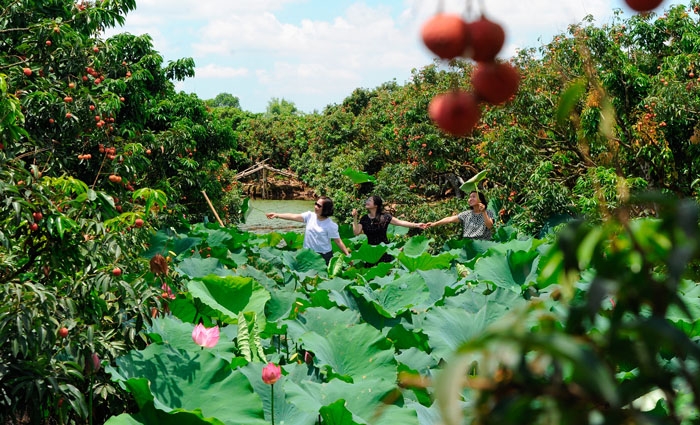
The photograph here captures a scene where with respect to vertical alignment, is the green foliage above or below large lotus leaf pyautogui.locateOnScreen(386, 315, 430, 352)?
above

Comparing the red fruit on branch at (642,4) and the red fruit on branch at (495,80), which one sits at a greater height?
the red fruit on branch at (642,4)

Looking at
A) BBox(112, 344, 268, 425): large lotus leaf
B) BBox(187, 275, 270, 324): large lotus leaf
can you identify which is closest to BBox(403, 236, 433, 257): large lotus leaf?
BBox(187, 275, 270, 324): large lotus leaf

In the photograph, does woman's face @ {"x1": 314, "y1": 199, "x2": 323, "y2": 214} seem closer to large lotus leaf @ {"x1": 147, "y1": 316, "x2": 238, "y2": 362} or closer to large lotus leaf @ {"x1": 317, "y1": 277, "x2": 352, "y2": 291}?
large lotus leaf @ {"x1": 317, "y1": 277, "x2": 352, "y2": 291}

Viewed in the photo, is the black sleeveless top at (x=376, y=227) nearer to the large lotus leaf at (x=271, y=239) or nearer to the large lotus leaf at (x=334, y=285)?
the large lotus leaf at (x=271, y=239)

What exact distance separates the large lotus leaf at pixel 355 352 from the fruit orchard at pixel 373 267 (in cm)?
1

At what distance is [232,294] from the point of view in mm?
4246

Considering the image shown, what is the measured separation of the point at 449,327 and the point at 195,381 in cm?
126

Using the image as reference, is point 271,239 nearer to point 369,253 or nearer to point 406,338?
point 369,253

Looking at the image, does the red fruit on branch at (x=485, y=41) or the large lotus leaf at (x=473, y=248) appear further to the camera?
the large lotus leaf at (x=473, y=248)

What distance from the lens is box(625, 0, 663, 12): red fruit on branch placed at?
46 cm

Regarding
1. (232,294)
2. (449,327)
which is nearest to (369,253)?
(232,294)

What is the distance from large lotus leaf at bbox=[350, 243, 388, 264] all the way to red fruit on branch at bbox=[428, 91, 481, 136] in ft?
20.0

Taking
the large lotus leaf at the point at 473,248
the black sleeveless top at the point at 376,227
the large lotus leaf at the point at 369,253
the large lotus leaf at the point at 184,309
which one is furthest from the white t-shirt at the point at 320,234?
the large lotus leaf at the point at 184,309

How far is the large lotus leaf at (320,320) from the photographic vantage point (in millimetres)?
3710
